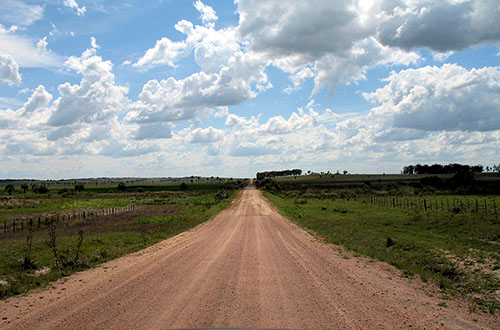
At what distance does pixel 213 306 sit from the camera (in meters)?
8.66

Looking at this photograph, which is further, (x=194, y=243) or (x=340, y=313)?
(x=194, y=243)

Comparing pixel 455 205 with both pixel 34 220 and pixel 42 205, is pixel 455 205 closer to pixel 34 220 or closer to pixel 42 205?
pixel 34 220

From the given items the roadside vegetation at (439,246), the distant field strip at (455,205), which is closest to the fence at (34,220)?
the roadside vegetation at (439,246)

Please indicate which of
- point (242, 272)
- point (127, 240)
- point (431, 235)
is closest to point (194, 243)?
point (127, 240)

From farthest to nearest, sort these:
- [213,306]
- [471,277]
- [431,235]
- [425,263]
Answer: [431,235], [425,263], [471,277], [213,306]

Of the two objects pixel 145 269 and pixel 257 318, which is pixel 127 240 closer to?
pixel 145 269

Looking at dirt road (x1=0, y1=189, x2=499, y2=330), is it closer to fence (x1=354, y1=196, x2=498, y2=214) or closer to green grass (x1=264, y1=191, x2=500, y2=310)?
green grass (x1=264, y1=191, x2=500, y2=310)

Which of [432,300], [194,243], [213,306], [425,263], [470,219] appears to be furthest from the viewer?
[470,219]

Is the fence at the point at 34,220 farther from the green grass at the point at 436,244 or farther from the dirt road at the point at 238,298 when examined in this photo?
the green grass at the point at 436,244

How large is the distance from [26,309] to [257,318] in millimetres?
5763

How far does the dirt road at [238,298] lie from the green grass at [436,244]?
1542mm

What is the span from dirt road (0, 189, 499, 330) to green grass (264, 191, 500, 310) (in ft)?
5.06

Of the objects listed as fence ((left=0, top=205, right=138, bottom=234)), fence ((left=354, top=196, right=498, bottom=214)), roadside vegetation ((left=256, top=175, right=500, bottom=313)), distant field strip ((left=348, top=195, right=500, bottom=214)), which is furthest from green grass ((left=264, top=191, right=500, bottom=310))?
fence ((left=0, top=205, right=138, bottom=234))

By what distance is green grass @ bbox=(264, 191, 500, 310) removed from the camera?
11.8 meters
